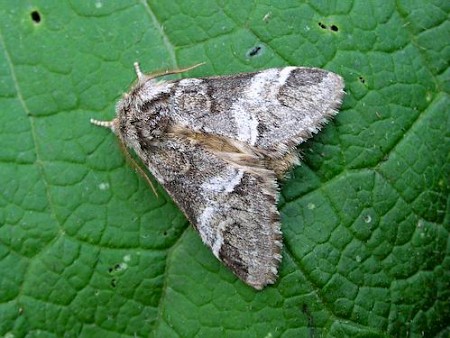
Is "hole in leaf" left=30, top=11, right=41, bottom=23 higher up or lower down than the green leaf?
higher up

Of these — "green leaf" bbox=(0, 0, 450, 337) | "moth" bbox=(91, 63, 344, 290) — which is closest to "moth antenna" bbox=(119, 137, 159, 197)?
"moth" bbox=(91, 63, 344, 290)

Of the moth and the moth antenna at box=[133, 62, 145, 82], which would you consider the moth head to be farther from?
the moth antenna at box=[133, 62, 145, 82]

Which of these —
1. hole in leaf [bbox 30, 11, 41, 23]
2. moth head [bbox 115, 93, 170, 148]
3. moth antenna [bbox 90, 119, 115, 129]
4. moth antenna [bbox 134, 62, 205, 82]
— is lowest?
moth antenna [bbox 90, 119, 115, 129]

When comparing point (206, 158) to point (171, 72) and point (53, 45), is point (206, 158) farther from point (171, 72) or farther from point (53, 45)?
point (53, 45)

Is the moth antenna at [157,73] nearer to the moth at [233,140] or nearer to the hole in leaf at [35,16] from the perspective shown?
the moth at [233,140]

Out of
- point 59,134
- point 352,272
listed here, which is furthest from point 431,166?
point 59,134

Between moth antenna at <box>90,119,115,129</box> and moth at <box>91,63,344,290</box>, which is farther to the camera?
moth antenna at <box>90,119,115,129</box>

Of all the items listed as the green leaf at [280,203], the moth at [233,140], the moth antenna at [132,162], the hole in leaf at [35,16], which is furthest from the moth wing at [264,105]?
the hole in leaf at [35,16]
